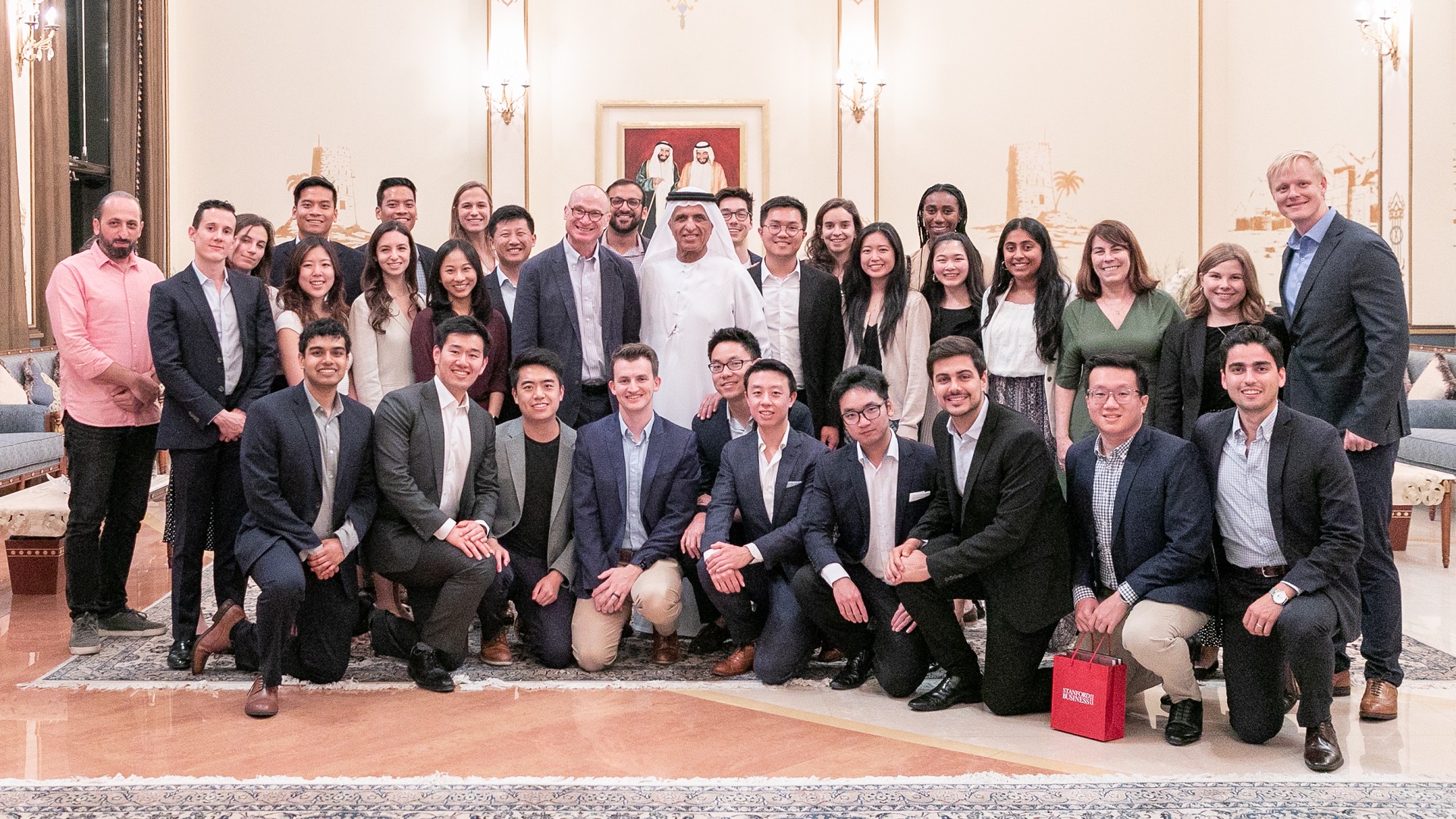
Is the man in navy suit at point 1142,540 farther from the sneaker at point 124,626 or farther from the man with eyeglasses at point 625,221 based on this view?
the sneaker at point 124,626

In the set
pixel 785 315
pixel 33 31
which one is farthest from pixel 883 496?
pixel 33 31

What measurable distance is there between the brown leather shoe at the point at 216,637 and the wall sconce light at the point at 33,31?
5430 millimetres

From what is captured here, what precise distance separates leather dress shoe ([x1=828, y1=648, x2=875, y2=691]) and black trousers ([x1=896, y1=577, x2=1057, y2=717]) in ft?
0.89

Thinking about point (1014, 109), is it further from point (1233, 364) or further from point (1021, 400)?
point (1233, 364)

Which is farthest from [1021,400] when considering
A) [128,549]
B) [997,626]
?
[128,549]

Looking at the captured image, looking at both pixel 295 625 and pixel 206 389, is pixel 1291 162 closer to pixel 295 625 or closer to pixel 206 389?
pixel 295 625

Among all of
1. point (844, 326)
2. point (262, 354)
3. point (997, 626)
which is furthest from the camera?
Result: point (844, 326)

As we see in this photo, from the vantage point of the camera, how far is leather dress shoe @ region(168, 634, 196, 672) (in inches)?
162

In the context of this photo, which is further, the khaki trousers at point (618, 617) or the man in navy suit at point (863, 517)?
the khaki trousers at point (618, 617)

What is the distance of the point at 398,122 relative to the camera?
9.38 m

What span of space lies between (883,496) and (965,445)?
13.4 inches

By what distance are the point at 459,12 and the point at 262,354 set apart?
19.2 ft

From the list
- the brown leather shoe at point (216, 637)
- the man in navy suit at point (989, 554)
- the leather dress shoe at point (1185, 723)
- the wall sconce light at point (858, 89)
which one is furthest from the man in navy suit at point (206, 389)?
the wall sconce light at point (858, 89)

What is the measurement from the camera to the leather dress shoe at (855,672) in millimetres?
3967
